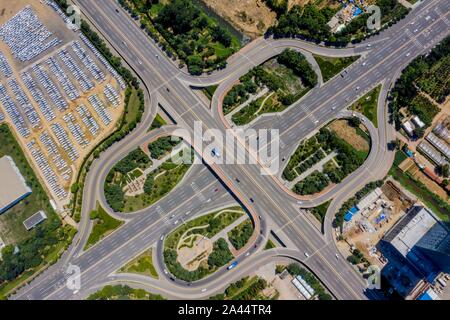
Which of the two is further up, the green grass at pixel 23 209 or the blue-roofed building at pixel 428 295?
the green grass at pixel 23 209

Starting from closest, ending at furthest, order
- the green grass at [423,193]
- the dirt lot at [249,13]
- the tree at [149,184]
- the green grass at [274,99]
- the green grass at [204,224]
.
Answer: the green grass at [423,193] → the green grass at [204,224] → the tree at [149,184] → the green grass at [274,99] → the dirt lot at [249,13]

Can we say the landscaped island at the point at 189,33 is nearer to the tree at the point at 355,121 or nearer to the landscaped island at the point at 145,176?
the landscaped island at the point at 145,176

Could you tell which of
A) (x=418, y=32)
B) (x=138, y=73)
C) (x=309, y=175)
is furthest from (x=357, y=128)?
(x=138, y=73)

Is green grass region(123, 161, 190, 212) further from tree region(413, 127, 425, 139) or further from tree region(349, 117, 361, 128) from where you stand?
tree region(413, 127, 425, 139)

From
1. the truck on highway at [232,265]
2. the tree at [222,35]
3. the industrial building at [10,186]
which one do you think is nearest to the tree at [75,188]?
the industrial building at [10,186]

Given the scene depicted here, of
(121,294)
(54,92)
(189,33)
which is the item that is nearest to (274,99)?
(189,33)

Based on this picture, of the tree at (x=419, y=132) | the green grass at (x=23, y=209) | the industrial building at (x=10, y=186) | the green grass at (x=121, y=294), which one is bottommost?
the tree at (x=419, y=132)
